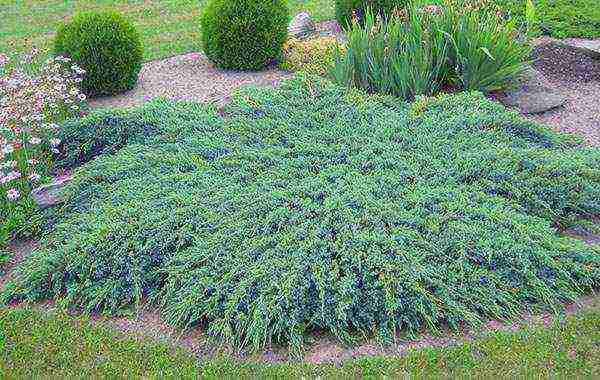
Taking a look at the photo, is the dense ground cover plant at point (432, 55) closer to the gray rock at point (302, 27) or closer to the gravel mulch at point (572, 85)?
the gravel mulch at point (572, 85)

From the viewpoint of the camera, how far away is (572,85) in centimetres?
741

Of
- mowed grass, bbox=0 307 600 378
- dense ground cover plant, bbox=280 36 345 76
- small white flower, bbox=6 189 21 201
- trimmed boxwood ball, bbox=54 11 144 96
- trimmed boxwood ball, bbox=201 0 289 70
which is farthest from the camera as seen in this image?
trimmed boxwood ball, bbox=201 0 289 70

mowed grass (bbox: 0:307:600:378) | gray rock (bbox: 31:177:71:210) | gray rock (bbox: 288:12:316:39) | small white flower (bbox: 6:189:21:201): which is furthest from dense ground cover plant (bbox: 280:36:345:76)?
mowed grass (bbox: 0:307:600:378)

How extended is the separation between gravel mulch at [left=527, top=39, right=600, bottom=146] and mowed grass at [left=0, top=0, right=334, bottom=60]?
3.55 m

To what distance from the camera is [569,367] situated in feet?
12.4

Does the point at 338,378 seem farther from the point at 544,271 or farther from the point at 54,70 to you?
the point at 54,70

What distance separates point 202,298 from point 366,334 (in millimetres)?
962

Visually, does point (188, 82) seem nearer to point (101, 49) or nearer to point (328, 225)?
point (101, 49)

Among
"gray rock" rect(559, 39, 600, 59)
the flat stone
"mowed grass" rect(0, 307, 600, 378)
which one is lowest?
"mowed grass" rect(0, 307, 600, 378)

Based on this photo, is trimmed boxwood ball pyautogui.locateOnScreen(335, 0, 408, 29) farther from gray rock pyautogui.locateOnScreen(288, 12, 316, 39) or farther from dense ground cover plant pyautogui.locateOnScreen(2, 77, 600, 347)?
dense ground cover plant pyautogui.locateOnScreen(2, 77, 600, 347)

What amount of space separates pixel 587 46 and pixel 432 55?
214cm

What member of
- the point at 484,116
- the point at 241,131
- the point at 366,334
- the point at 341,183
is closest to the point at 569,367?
the point at 366,334

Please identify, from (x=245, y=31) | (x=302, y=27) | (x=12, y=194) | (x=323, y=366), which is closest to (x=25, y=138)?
(x=12, y=194)

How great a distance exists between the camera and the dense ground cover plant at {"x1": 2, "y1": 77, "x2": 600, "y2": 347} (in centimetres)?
409
